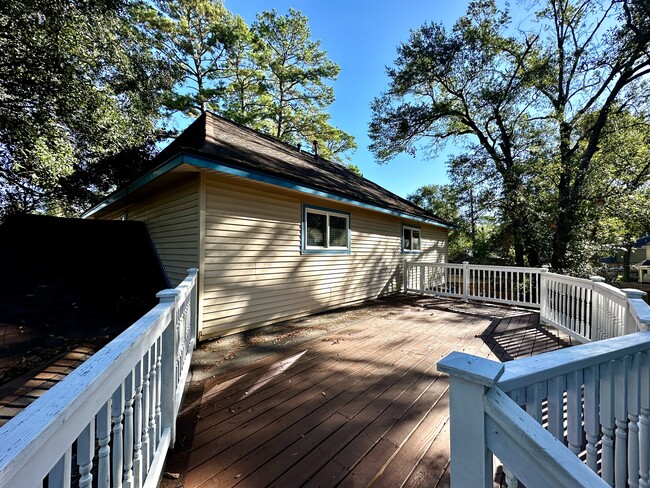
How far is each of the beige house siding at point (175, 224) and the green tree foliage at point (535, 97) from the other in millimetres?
10207

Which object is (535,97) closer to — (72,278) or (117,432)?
(117,432)

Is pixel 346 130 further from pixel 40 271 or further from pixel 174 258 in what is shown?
pixel 40 271

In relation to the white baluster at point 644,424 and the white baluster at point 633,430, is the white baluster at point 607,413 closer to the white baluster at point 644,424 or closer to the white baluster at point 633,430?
the white baluster at point 633,430

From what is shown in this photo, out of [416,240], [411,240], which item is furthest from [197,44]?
[416,240]

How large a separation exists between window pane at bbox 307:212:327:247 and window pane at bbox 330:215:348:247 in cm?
27

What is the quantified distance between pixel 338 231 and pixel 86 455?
5.75 meters

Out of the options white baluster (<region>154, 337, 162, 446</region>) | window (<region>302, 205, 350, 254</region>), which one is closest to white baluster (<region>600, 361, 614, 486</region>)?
white baluster (<region>154, 337, 162, 446</region>)

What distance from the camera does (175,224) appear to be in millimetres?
4879

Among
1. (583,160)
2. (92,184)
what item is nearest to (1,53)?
(92,184)

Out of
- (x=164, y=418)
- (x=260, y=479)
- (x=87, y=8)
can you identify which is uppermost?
(x=87, y=8)

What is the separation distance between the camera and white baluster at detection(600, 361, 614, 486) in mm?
1287

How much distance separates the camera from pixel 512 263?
38.9 feet

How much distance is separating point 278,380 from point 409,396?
1.35 m

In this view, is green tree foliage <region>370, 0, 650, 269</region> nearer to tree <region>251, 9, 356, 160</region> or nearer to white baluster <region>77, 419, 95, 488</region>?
tree <region>251, 9, 356, 160</region>
